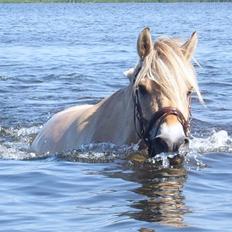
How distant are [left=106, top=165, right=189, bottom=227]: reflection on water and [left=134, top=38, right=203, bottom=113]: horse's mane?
908mm

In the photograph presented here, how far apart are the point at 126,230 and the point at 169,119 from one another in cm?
148

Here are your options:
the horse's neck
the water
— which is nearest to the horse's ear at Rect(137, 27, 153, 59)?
the horse's neck

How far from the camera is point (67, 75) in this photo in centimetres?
2308

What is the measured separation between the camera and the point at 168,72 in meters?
8.47

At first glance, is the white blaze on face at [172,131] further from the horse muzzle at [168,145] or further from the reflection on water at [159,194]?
the reflection on water at [159,194]

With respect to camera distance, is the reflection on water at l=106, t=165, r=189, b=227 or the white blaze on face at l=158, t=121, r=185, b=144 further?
the white blaze on face at l=158, t=121, r=185, b=144

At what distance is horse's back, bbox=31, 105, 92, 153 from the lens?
10141 mm

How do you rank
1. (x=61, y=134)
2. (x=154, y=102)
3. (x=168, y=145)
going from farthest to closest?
(x=61, y=134) < (x=154, y=102) < (x=168, y=145)

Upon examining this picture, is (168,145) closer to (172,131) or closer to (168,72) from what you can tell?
(172,131)

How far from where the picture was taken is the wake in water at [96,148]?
9461mm

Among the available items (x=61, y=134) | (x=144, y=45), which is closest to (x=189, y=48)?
(x=144, y=45)

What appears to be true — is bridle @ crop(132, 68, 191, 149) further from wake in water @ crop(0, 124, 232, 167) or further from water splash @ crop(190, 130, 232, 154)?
water splash @ crop(190, 130, 232, 154)

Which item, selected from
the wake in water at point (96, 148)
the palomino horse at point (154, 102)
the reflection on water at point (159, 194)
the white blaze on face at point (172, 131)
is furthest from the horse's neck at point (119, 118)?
the white blaze on face at point (172, 131)

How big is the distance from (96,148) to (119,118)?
66 cm
